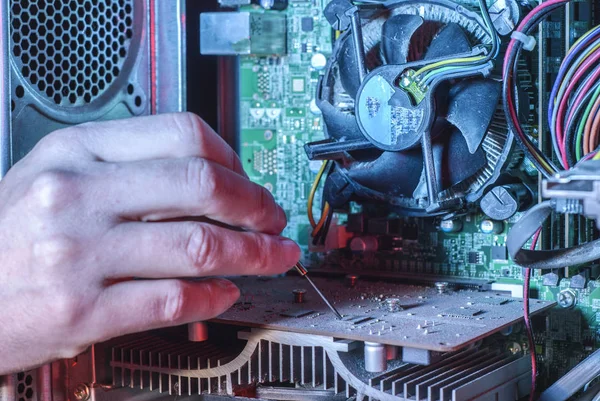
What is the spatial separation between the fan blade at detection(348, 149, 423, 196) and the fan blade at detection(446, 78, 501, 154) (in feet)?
0.35

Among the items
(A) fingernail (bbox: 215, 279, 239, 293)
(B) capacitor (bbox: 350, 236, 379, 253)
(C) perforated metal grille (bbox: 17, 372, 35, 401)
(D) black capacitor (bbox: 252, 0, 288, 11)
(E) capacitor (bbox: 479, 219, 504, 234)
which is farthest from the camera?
(D) black capacitor (bbox: 252, 0, 288, 11)

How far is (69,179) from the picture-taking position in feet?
3.76

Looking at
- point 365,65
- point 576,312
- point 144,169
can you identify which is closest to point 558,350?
point 576,312

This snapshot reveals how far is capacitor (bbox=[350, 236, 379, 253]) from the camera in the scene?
190 cm

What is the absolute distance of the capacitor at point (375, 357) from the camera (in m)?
1.28

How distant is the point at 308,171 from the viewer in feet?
6.74

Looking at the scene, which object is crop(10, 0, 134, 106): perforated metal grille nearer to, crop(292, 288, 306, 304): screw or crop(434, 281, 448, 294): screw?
crop(292, 288, 306, 304): screw

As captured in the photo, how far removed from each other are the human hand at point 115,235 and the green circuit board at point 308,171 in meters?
0.73

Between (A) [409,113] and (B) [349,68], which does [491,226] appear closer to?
(A) [409,113]

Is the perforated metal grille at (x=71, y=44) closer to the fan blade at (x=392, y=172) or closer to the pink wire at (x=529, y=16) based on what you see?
the fan blade at (x=392, y=172)

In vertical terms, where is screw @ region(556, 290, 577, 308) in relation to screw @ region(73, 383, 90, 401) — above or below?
above

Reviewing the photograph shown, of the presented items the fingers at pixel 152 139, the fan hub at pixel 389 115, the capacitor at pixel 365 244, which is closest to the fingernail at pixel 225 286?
the fingers at pixel 152 139

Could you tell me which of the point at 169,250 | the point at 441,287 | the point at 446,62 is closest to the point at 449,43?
the point at 446,62

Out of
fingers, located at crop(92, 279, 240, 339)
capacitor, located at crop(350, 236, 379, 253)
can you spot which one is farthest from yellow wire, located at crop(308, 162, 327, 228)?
fingers, located at crop(92, 279, 240, 339)
